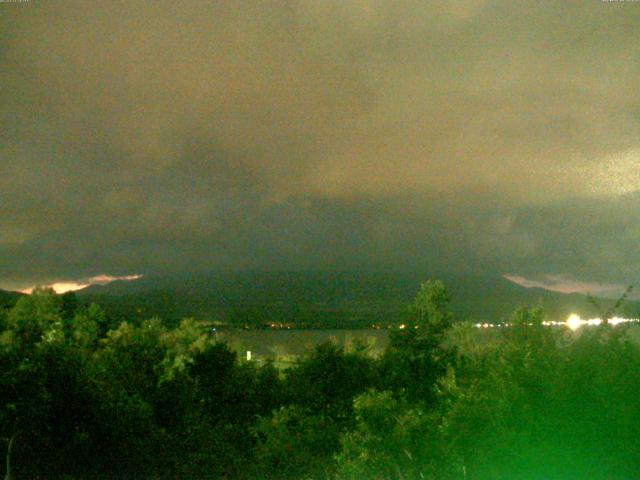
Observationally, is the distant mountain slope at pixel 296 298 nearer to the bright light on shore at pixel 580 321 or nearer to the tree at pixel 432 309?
the tree at pixel 432 309

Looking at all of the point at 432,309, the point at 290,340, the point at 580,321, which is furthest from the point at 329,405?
the point at 290,340

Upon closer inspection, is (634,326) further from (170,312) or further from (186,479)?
(170,312)

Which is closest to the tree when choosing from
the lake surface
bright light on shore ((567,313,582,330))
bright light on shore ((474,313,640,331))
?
the lake surface

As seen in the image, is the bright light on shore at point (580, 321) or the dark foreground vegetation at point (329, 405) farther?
the bright light on shore at point (580, 321)

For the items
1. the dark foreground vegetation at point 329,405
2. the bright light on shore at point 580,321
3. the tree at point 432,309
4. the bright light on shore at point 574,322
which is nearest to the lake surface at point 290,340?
the dark foreground vegetation at point 329,405

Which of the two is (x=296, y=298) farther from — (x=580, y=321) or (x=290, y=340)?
(x=580, y=321)
